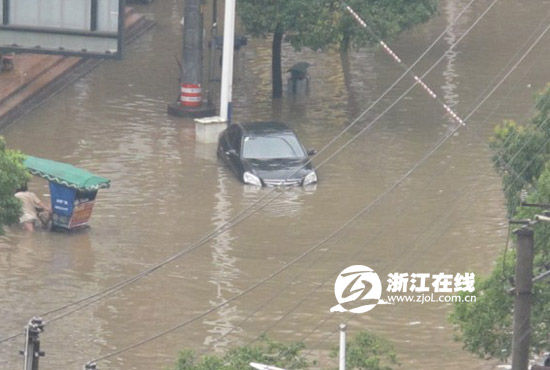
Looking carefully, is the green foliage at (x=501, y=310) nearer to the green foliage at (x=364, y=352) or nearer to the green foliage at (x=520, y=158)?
the green foliage at (x=364, y=352)

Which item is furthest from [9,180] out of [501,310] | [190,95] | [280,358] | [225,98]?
[190,95]

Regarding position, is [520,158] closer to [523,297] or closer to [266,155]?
[266,155]

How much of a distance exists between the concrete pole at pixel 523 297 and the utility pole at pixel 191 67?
67.5 ft

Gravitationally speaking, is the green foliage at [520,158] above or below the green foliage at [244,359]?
above

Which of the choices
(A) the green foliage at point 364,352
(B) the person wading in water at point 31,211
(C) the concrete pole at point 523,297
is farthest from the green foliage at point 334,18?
(C) the concrete pole at point 523,297

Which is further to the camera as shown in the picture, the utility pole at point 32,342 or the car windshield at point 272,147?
the car windshield at point 272,147

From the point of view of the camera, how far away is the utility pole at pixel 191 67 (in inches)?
1382

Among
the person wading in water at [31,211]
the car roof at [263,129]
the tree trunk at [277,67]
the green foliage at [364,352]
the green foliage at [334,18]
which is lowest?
the person wading in water at [31,211]

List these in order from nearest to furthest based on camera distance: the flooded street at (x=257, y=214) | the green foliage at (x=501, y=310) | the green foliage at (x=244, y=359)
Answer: the green foliage at (x=244, y=359) < the green foliage at (x=501, y=310) < the flooded street at (x=257, y=214)

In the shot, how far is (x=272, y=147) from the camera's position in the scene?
1182 inches

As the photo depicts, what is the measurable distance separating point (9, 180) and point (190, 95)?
50.3ft

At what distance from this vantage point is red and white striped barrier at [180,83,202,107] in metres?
35.4

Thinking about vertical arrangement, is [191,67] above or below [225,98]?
above

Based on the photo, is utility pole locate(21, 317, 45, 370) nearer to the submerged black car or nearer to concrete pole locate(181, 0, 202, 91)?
the submerged black car
